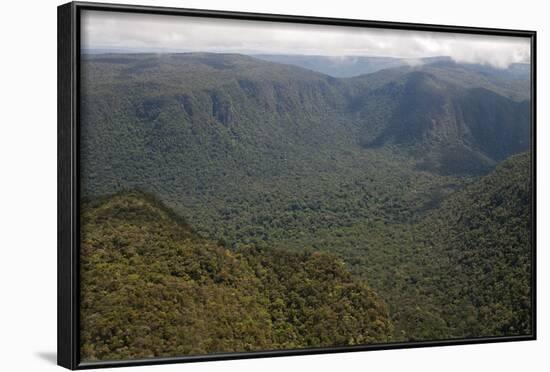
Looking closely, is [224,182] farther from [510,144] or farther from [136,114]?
[510,144]

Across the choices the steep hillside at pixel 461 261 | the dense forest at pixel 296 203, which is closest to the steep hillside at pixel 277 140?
the dense forest at pixel 296 203

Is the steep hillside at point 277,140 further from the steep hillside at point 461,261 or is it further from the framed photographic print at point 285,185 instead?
the steep hillside at point 461,261

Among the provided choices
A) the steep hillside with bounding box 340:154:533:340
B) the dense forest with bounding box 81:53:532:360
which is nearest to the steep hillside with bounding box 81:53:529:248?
the dense forest with bounding box 81:53:532:360

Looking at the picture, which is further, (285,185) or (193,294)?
(285,185)

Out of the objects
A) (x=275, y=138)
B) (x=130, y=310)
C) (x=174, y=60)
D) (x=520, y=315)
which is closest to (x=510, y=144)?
(x=520, y=315)

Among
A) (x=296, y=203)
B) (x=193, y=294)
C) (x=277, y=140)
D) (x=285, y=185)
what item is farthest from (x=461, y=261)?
(x=193, y=294)

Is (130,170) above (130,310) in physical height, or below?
above

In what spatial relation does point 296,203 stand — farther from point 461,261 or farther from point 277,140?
point 461,261
